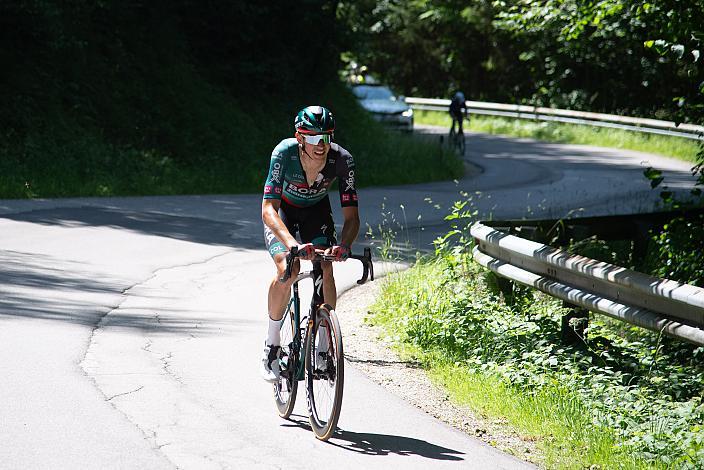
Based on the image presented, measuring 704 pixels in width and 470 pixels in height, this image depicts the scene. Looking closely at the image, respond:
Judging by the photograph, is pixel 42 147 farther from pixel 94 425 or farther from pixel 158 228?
pixel 94 425

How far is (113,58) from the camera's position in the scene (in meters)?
24.6

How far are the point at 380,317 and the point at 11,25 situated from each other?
14.6 metres

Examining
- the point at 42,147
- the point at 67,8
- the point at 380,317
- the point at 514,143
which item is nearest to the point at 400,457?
the point at 380,317

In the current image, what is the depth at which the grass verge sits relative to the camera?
6422 millimetres

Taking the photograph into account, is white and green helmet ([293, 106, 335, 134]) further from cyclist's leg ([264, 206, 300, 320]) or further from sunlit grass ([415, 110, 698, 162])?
sunlit grass ([415, 110, 698, 162])

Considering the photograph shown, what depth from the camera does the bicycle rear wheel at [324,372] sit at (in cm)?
612

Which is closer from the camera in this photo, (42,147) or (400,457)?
(400,457)

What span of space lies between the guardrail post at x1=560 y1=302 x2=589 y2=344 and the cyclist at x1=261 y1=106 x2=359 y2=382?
8.37 ft

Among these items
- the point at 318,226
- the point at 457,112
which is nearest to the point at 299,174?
the point at 318,226

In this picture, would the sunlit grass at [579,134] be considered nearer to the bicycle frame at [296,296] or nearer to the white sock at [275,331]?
the white sock at [275,331]

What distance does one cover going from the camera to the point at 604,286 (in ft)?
25.4

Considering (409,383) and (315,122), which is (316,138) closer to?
(315,122)

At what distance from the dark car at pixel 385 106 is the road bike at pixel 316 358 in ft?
94.5

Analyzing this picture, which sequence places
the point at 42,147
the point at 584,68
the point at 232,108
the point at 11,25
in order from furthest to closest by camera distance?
the point at 584,68, the point at 232,108, the point at 11,25, the point at 42,147
